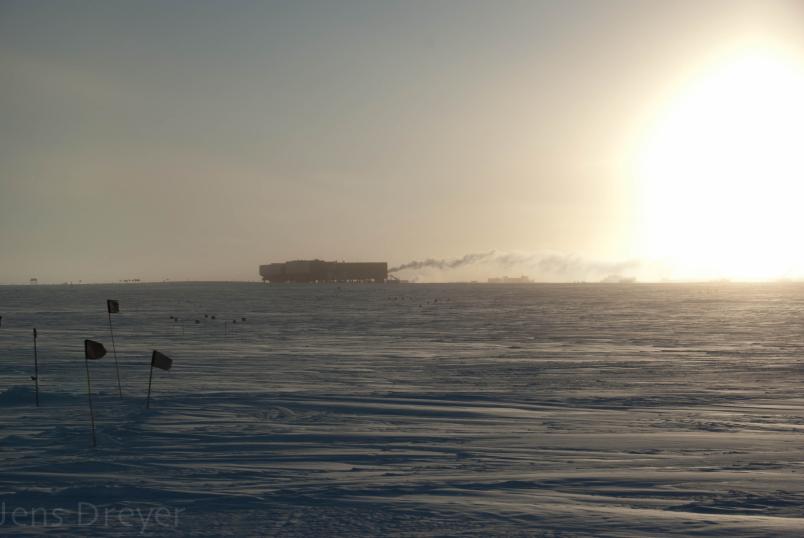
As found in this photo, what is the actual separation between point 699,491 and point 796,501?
4.50 feet

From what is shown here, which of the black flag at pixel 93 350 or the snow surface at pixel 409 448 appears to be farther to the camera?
the black flag at pixel 93 350

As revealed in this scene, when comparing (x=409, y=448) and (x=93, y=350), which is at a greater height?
(x=93, y=350)

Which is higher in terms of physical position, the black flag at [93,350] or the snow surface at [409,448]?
the black flag at [93,350]

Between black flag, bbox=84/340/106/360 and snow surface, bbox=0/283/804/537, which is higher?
black flag, bbox=84/340/106/360

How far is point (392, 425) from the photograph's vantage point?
17438 mm

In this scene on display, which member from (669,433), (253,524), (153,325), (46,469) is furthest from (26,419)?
(153,325)

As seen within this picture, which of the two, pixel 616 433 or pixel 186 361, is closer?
pixel 616 433

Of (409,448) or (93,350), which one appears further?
(93,350)

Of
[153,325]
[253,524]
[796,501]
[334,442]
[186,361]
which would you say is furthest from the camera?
[153,325]

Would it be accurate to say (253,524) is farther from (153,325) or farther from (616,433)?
(153,325)

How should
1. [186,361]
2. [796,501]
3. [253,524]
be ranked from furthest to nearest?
1. [186,361]
2. [796,501]
3. [253,524]

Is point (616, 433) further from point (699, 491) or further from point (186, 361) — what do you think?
point (186, 361)

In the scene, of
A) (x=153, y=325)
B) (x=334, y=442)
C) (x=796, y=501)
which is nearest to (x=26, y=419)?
(x=334, y=442)

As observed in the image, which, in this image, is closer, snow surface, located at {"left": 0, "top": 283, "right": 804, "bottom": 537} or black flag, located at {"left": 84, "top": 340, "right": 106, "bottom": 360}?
snow surface, located at {"left": 0, "top": 283, "right": 804, "bottom": 537}
